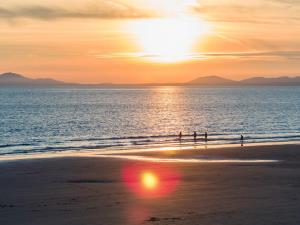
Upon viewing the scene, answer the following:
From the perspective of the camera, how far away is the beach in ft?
61.0

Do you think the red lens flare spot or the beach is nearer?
the beach

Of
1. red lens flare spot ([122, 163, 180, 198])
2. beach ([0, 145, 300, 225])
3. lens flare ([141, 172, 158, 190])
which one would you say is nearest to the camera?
beach ([0, 145, 300, 225])

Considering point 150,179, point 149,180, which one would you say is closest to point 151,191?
point 149,180

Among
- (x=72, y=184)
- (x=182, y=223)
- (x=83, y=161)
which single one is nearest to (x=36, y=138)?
(x=83, y=161)

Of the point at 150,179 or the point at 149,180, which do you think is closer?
the point at 149,180

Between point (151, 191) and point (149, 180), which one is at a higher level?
point (151, 191)

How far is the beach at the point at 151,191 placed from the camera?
1858cm

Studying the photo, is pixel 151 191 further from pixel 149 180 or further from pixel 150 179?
pixel 150 179

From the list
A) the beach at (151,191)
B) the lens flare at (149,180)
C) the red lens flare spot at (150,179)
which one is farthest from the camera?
the lens flare at (149,180)

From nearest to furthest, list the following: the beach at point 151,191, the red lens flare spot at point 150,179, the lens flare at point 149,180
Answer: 1. the beach at point 151,191
2. the red lens flare spot at point 150,179
3. the lens flare at point 149,180

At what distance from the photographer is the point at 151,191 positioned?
→ 24156 mm

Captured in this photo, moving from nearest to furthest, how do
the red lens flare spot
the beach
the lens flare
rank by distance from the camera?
the beach < the red lens flare spot < the lens flare

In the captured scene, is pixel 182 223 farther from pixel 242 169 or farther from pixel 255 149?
pixel 255 149

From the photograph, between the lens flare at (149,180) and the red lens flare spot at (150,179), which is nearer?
the red lens flare spot at (150,179)
